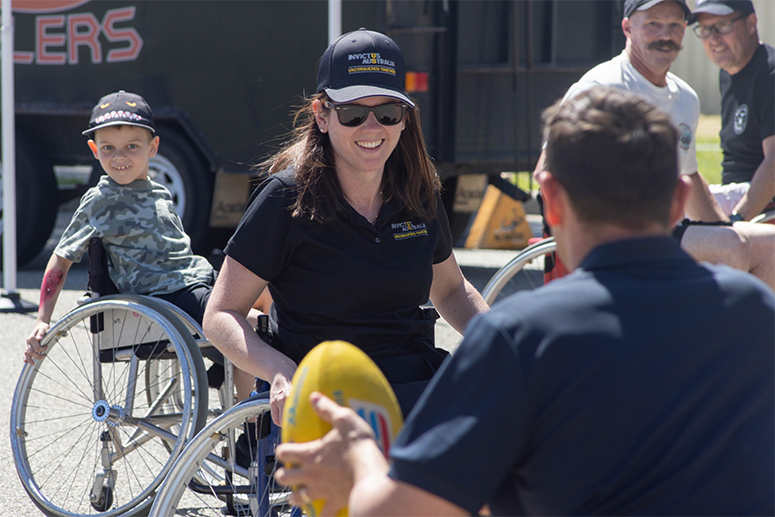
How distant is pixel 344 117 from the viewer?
105 inches

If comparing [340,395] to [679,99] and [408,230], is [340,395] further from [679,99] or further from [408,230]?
[679,99]

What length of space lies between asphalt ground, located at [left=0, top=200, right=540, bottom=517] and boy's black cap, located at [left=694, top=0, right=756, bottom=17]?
2554mm

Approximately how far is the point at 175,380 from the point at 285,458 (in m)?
2.37

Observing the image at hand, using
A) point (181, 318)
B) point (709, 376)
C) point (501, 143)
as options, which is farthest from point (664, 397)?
point (501, 143)

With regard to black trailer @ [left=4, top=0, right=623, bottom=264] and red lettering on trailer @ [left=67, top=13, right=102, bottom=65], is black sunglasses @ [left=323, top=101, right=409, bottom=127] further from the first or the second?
red lettering on trailer @ [left=67, top=13, right=102, bottom=65]

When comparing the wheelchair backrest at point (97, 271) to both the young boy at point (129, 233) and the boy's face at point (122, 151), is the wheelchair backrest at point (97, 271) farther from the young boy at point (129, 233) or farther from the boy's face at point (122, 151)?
the boy's face at point (122, 151)

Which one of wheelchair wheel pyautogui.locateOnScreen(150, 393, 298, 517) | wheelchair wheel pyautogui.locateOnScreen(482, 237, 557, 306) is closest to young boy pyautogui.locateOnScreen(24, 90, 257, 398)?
wheelchair wheel pyautogui.locateOnScreen(150, 393, 298, 517)

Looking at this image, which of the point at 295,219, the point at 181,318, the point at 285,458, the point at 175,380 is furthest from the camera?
the point at 175,380

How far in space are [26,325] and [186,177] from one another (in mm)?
2031

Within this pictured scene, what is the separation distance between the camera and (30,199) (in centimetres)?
862

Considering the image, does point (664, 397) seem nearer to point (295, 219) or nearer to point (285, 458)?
point (285, 458)

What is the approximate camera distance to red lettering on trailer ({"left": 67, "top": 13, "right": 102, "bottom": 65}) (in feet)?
27.1

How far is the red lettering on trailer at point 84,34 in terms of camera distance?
8258 millimetres

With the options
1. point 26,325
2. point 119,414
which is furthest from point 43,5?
point 119,414
